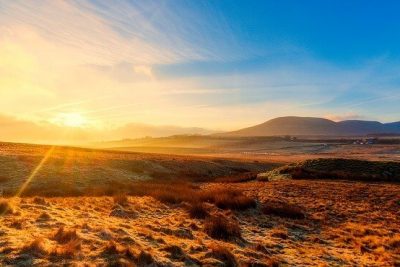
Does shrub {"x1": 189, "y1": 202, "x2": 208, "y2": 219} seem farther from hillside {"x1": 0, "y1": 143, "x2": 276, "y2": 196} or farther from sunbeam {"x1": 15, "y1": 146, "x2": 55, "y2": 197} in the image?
sunbeam {"x1": 15, "y1": 146, "x2": 55, "y2": 197}

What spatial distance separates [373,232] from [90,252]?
15125mm

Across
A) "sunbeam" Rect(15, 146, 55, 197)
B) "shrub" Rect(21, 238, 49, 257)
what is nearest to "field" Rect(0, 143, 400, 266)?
"shrub" Rect(21, 238, 49, 257)

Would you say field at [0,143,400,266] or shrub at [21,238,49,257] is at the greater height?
shrub at [21,238,49,257]

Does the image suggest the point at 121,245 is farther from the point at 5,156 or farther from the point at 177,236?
the point at 5,156

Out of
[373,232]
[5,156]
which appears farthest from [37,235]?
[5,156]

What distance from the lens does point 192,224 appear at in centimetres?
1773

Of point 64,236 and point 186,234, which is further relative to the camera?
point 186,234

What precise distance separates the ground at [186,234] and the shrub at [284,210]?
0.98 feet

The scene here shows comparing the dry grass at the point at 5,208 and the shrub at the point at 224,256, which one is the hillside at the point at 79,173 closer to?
the dry grass at the point at 5,208

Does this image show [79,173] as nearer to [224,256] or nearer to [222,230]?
[222,230]

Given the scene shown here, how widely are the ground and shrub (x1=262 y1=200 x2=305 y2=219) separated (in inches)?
11.7

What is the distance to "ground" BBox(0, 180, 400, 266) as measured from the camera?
11570mm

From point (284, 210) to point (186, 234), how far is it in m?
9.71

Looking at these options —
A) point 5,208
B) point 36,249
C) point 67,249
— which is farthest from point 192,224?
point 5,208
